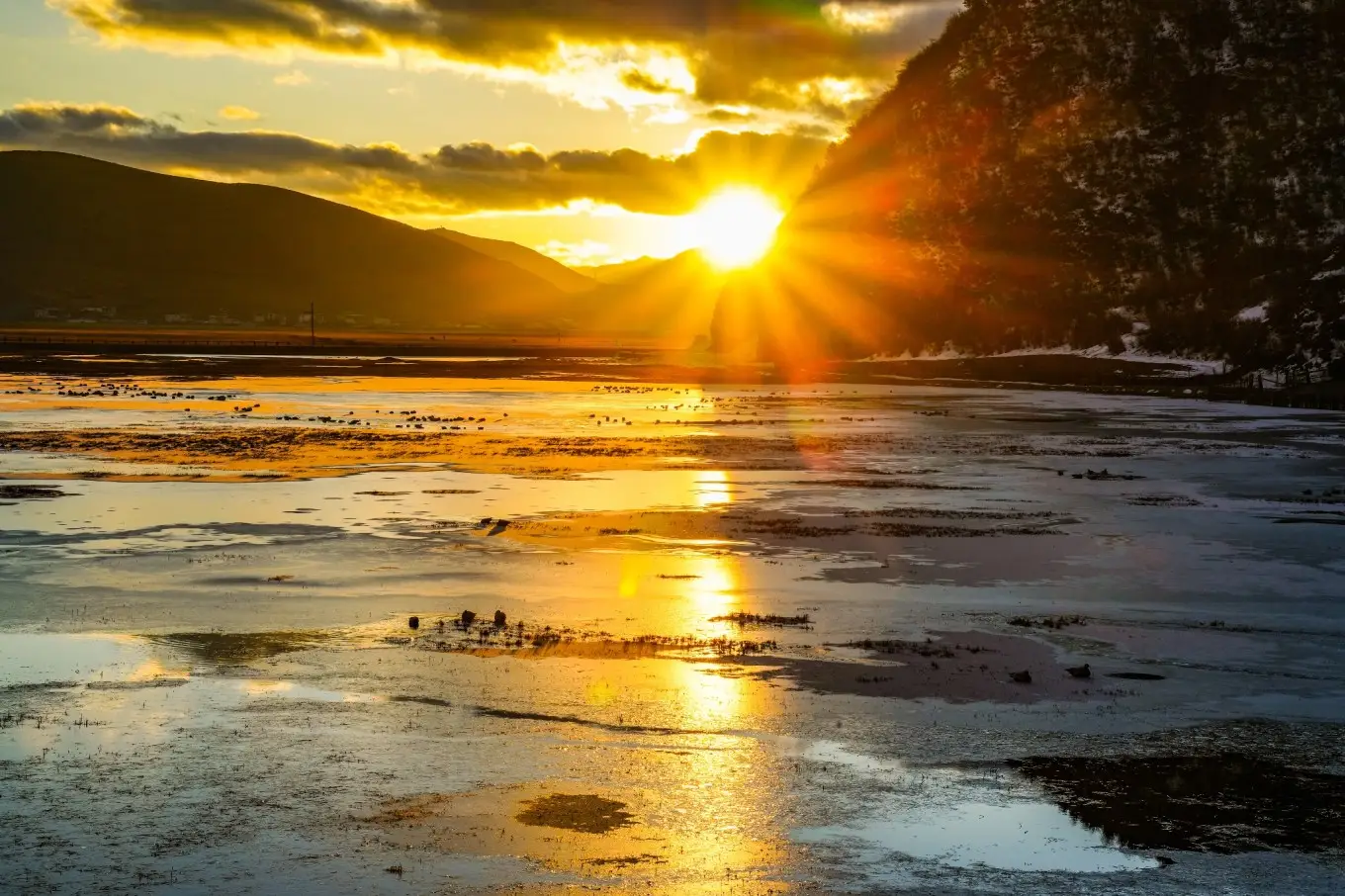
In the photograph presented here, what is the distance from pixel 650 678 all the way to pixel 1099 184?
12478 centimetres

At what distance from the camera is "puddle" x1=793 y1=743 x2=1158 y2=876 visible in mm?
11734

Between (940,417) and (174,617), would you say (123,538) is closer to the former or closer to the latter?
(174,617)

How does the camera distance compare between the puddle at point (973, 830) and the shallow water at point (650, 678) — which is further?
the shallow water at point (650, 678)

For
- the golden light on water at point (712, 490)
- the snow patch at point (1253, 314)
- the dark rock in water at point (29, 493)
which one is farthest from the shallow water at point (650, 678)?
the snow patch at point (1253, 314)

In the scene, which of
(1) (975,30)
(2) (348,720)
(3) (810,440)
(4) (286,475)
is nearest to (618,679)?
(2) (348,720)

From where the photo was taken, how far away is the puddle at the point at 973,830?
11.7 meters

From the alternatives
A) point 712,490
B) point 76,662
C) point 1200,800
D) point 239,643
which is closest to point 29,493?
point 712,490

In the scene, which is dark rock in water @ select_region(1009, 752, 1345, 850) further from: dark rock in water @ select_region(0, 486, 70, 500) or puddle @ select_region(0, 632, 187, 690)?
dark rock in water @ select_region(0, 486, 70, 500)

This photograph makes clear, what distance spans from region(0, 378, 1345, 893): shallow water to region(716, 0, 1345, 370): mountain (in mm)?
79398

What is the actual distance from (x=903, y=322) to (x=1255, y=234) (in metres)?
36.3

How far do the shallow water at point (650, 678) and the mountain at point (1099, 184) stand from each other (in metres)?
79.4

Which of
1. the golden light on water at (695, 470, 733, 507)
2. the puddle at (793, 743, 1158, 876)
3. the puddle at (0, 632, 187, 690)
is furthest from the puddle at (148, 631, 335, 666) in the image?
the golden light on water at (695, 470, 733, 507)

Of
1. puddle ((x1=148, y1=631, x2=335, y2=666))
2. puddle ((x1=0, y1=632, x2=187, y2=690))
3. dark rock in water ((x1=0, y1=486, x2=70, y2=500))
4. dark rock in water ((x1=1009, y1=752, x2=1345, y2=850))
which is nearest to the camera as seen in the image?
dark rock in water ((x1=1009, y1=752, x2=1345, y2=850))

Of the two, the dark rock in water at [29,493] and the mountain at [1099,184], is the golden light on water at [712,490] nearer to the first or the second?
the dark rock in water at [29,493]
